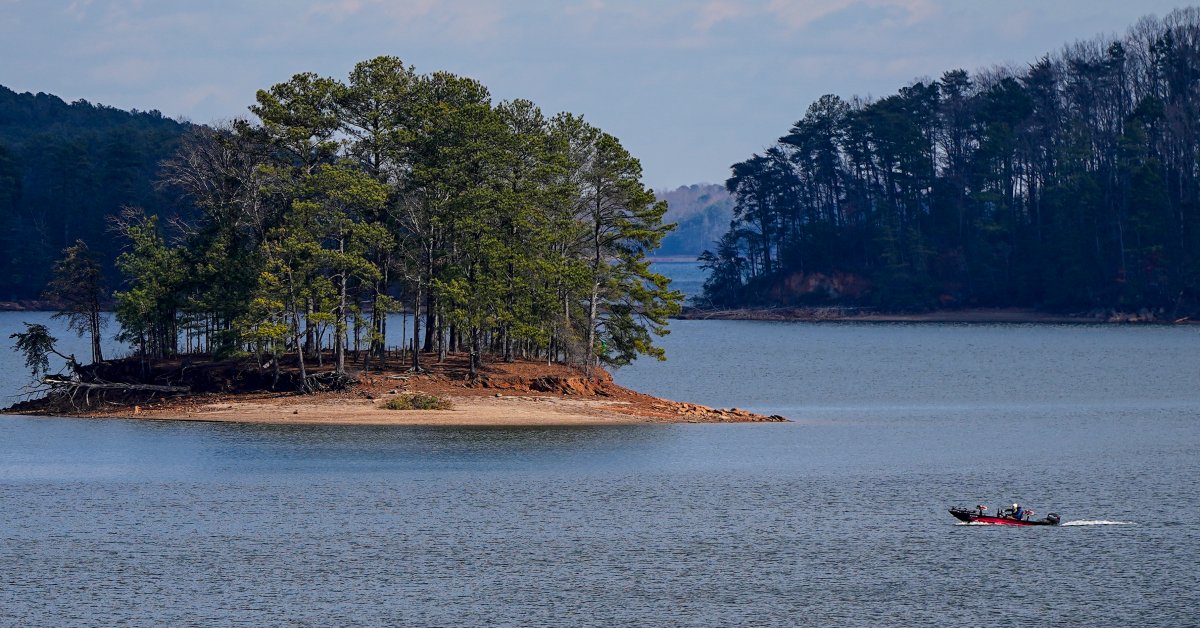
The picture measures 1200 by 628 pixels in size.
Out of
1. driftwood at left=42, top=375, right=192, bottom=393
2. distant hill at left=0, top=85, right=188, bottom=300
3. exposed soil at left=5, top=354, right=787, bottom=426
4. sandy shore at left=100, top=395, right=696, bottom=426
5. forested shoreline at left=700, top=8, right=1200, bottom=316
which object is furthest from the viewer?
distant hill at left=0, top=85, right=188, bottom=300

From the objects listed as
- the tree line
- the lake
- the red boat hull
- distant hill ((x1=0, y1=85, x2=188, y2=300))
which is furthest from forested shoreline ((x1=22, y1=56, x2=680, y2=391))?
distant hill ((x1=0, y1=85, x2=188, y2=300))

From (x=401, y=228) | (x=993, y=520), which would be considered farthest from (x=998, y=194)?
(x=993, y=520)

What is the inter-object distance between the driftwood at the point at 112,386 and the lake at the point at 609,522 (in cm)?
346

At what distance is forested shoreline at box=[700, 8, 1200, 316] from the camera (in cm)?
15575

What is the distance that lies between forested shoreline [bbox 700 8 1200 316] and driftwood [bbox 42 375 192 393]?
112 metres

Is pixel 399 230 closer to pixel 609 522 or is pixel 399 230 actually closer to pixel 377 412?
pixel 377 412

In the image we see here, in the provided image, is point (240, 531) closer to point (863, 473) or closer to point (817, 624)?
point (817, 624)

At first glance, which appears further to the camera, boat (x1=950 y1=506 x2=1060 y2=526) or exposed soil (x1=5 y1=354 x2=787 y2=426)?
exposed soil (x1=5 y1=354 x2=787 y2=426)

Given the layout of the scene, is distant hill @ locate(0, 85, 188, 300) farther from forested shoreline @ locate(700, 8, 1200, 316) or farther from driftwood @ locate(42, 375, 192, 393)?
driftwood @ locate(42, 375, 192, 393)

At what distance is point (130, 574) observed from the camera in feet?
119

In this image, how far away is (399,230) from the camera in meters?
73.8

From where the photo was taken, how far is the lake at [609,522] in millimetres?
33719

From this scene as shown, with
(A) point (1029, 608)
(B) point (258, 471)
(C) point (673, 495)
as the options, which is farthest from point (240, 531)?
(A) point (1029, 608)

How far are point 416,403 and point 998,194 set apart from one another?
11394 cm
